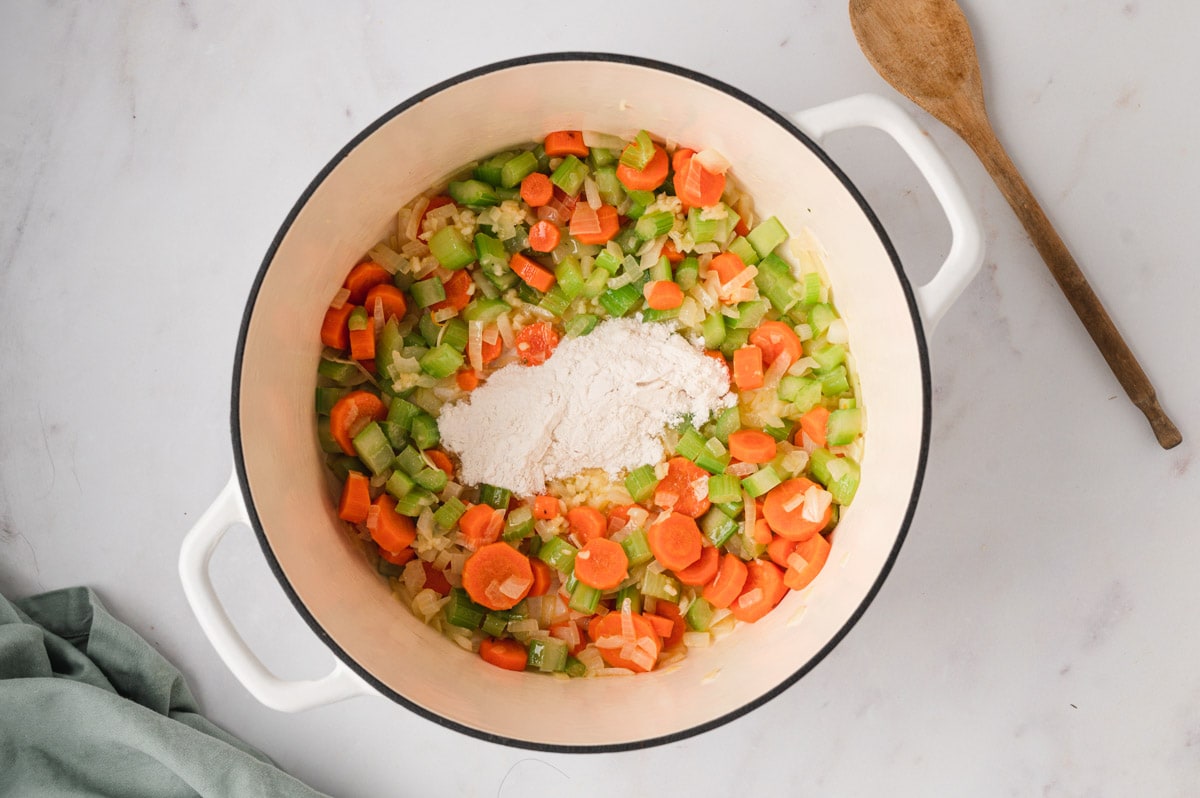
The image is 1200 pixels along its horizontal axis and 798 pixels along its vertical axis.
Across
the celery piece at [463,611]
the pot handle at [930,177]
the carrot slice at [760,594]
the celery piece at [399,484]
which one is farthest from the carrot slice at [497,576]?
the pot handle at [930,177]

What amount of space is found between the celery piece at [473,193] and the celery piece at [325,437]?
1.17 ft

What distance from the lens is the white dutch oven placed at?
136cm

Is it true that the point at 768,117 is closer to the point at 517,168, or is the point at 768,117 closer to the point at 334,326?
the point at 517,168

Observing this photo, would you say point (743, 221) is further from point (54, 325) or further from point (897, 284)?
point (54, 325)

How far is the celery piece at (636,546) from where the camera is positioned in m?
1.67

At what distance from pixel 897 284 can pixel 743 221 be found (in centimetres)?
40

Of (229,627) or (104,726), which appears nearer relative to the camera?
(229,627)

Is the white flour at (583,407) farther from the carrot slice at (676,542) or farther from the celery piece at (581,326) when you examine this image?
the carrot slice at (676,542)

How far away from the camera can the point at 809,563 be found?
5.32 ft

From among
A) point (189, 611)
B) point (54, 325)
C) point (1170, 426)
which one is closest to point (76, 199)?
point (54, 325)

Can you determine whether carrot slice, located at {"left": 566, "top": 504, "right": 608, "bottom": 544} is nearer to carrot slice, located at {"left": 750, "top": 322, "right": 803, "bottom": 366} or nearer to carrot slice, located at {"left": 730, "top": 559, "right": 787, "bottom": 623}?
carrot slice, located at {"left": 730, "top": 559, "right": 787, "bottom": 623}

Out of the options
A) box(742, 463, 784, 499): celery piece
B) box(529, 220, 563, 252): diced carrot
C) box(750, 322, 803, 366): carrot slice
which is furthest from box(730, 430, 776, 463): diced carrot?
box(529, 220, 563, 252): diced carrot

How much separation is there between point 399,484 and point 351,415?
0.14 meters

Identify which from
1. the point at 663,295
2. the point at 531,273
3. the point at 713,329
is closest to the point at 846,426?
the point at 713,329
